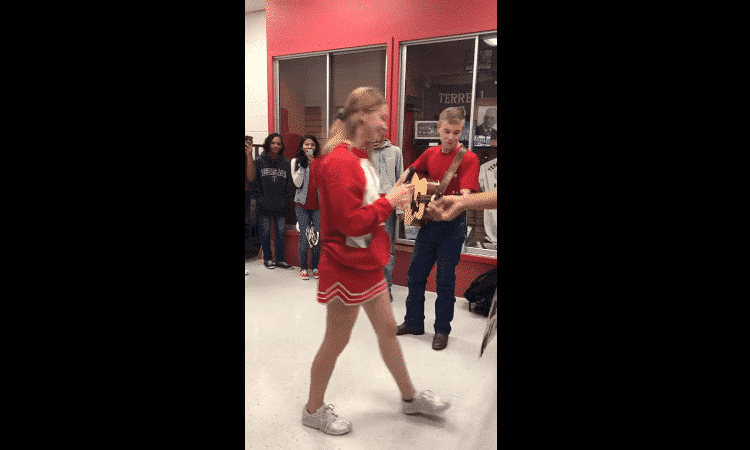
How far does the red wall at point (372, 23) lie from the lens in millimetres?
937

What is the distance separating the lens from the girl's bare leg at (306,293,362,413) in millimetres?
917

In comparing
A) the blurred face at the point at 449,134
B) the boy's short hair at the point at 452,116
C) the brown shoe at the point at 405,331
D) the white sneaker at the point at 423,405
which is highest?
the boy's short hair at the point at 452,116

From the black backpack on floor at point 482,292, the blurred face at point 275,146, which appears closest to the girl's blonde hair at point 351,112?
the blurred face at point 275,146

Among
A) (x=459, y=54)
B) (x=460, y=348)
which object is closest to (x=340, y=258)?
(x=460, y=348)

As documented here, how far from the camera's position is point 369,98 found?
772 mm

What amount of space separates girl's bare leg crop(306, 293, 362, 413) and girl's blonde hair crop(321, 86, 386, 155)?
354 millimetres

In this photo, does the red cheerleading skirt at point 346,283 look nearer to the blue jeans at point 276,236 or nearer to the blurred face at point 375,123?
the blurred face at point 375,123

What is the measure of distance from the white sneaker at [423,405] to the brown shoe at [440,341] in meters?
0.32

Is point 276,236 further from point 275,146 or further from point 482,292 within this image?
point 482,292

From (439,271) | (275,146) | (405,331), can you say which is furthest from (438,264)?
(275,146)

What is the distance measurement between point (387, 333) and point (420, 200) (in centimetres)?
36

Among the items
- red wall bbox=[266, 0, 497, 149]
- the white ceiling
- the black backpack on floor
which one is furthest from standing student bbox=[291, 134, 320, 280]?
the white ceiling

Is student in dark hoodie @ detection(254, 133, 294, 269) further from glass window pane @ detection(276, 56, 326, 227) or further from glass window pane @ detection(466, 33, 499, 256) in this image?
glass window pane @ detection(466, 33, 499, 256)

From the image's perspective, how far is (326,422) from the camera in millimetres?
1024
